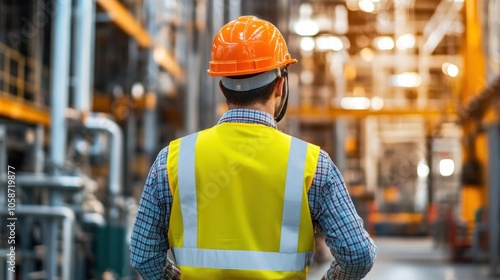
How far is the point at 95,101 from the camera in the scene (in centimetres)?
1872

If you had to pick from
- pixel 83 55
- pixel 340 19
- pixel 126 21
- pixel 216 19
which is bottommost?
pixel 83 55

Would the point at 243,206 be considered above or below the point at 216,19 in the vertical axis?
below

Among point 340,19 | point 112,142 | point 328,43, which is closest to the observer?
point 112,142

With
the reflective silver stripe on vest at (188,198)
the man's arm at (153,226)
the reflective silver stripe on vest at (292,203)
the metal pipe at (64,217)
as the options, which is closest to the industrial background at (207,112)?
the metal pipe at (64,217)

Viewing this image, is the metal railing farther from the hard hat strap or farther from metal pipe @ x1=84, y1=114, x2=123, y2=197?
the hard hat strap

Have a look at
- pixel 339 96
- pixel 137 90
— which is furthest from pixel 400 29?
pixel 137 90

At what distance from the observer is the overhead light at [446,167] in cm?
3566

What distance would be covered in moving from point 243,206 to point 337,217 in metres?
0.24

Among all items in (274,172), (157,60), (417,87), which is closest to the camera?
(274,172)

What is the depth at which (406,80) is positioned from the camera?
37438mm

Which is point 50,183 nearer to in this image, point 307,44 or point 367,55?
point 307,44

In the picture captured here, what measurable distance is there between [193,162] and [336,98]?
3341 cm

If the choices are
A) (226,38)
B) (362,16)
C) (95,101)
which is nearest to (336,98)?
(362,16)

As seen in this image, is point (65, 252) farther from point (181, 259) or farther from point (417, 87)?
point (417, 87)
